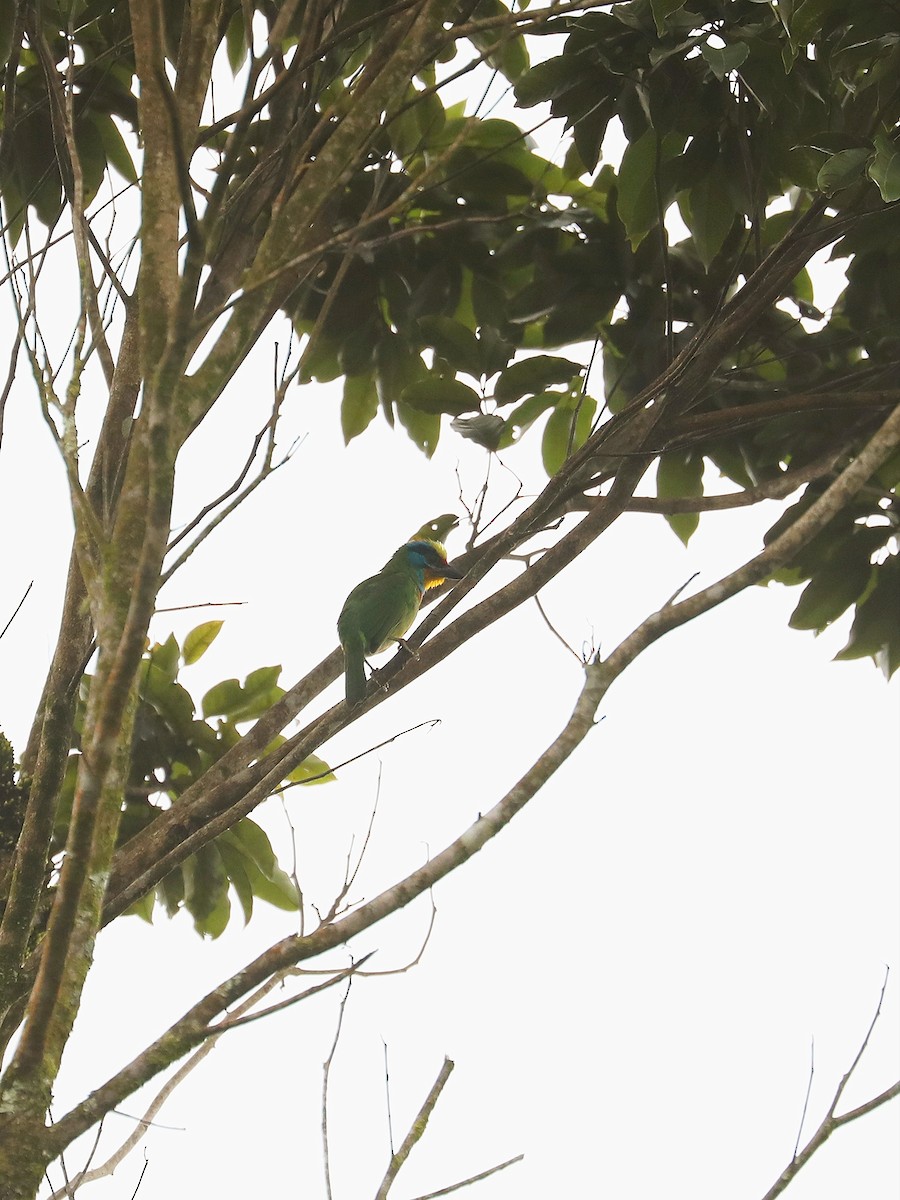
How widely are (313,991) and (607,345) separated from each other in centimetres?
254

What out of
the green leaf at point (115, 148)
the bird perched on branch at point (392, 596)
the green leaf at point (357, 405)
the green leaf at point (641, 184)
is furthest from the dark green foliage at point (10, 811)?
the green leaf at point (641, 184)

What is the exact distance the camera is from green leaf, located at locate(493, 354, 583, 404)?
3.44 m

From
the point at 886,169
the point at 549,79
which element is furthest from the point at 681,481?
the point at 886,169

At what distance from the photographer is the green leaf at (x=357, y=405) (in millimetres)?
3932

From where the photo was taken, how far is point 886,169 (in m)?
2.43

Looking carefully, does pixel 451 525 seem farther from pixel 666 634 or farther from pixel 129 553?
pixel 129 553

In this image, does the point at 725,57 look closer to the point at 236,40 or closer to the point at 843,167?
the point at 843,167

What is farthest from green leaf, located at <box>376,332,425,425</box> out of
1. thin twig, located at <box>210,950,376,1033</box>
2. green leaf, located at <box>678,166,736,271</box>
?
thin twig, located at <box>210,950,376,1033</box>

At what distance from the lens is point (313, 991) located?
1746mm

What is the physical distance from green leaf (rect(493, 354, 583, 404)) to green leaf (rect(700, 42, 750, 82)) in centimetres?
97

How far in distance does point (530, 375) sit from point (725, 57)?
3.45ft

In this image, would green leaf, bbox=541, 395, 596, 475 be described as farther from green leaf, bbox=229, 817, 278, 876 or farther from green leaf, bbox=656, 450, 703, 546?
green leaf, bbox=229, 817, 278, 876

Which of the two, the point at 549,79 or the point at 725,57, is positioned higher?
the point at 549,79

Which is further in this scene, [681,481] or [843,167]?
[681,481]
